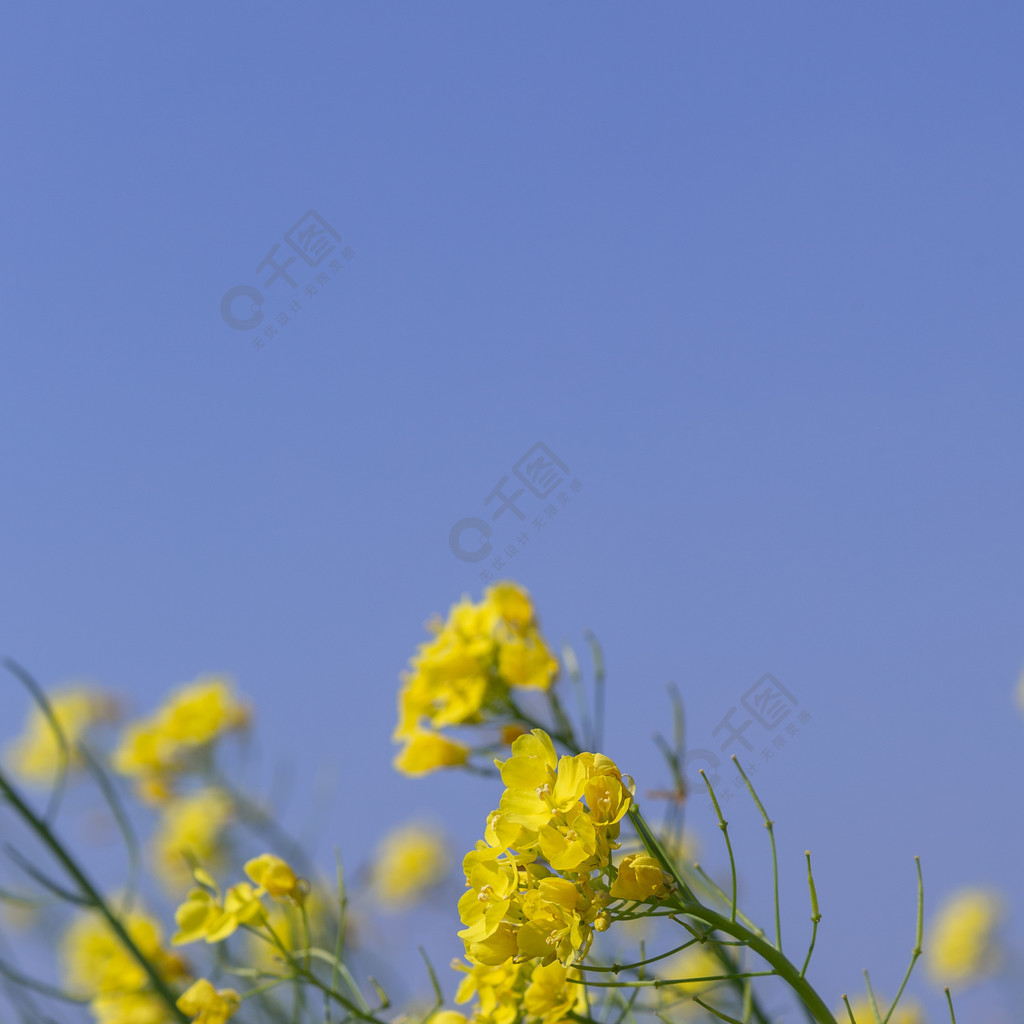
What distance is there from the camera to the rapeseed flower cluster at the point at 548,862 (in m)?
0.99

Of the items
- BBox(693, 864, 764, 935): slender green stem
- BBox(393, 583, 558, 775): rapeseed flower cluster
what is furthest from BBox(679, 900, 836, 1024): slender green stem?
BBox(393, 583, 558, 775): rapeseed flower cluster

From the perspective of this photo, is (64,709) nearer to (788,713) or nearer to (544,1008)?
(788,713)

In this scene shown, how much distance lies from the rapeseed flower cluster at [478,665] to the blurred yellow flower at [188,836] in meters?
1.76

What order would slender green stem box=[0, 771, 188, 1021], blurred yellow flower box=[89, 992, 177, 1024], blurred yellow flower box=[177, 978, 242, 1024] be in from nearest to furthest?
blurred yellow flower box=[177, 978, 242, 1024] → slender green stem box=[0, 771, 188, 1021] → blurred yellow flower box=[89, 992, 177, 1024]

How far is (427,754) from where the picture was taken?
6.35ft

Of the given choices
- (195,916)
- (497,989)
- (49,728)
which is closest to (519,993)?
(497,989)

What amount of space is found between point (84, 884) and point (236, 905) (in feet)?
1.00

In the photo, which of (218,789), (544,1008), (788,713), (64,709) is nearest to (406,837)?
(64,709)

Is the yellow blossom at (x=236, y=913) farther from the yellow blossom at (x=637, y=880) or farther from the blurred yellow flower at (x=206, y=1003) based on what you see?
the yellow blossom at (x=637, y=880)

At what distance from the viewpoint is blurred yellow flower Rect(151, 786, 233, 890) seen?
3.58m

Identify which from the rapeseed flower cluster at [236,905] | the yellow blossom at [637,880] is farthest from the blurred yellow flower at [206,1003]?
the yellow blossom at [637,880]

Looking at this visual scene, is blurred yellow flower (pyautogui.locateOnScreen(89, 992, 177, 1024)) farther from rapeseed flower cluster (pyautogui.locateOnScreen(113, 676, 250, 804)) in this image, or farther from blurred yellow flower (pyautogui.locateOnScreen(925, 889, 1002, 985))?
blurred yellow flower (pyautogui.locateOnScreen(925, 889, 1002, 985))

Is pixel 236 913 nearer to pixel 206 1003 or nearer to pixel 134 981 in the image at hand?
pixel 206 1003

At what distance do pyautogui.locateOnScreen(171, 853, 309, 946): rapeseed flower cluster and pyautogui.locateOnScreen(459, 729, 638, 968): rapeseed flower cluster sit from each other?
0.66 m
